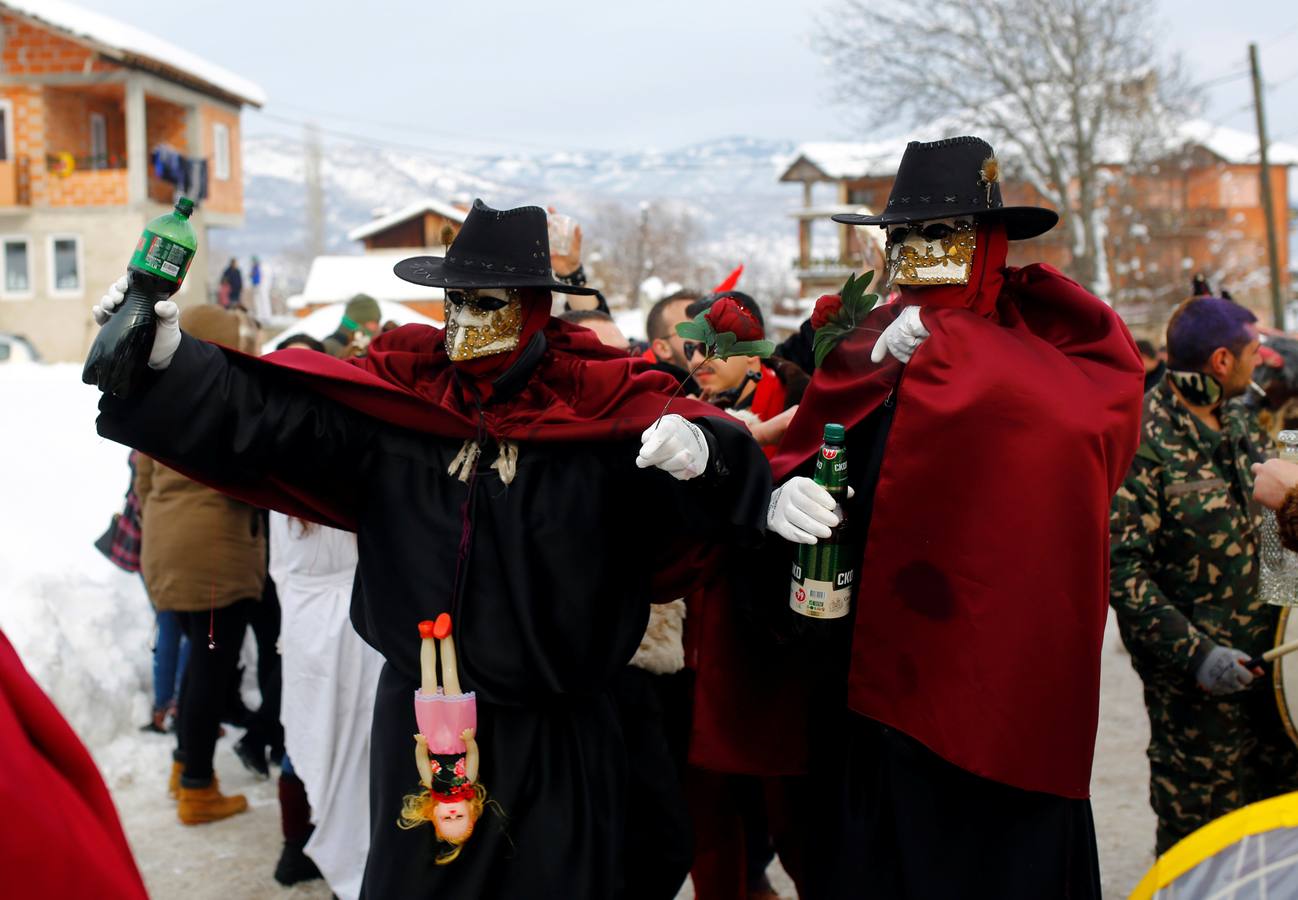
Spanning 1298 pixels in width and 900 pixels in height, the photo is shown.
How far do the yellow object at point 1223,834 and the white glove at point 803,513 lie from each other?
3.30 ft

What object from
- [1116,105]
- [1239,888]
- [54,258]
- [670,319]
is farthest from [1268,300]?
[1239,888]

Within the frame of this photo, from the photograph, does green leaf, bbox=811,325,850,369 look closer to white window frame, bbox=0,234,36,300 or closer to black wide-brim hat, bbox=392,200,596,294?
black wide-brim hat, bbox=392,200,596,294

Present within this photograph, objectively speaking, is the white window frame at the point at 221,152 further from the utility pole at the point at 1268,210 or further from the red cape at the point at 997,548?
the red cape at the point at 997,548

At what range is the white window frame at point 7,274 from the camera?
102ft

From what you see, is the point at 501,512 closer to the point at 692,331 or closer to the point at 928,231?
the point at 692,331

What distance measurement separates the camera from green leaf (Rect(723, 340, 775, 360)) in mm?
3053

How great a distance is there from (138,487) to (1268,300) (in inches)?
1856

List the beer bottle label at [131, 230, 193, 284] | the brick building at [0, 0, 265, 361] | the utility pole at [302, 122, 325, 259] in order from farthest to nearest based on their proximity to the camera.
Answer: the utility pole at [302, 122, 325, 259]
the brick building at [0, 0, 265, 361]
the beer bottle label at [131, 230, 193, 284]

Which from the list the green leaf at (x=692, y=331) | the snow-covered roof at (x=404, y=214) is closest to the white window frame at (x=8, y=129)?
the snow-covered roof at (x=404, y=214)

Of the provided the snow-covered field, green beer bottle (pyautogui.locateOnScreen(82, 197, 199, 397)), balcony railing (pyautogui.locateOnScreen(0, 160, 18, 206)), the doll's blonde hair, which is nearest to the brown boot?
the snow-covered field

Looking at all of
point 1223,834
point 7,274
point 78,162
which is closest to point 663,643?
point 1223,834

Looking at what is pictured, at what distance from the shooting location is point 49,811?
5.78 feet

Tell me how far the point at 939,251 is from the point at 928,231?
0.20ft

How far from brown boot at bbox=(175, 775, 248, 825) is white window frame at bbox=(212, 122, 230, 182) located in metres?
31.2
